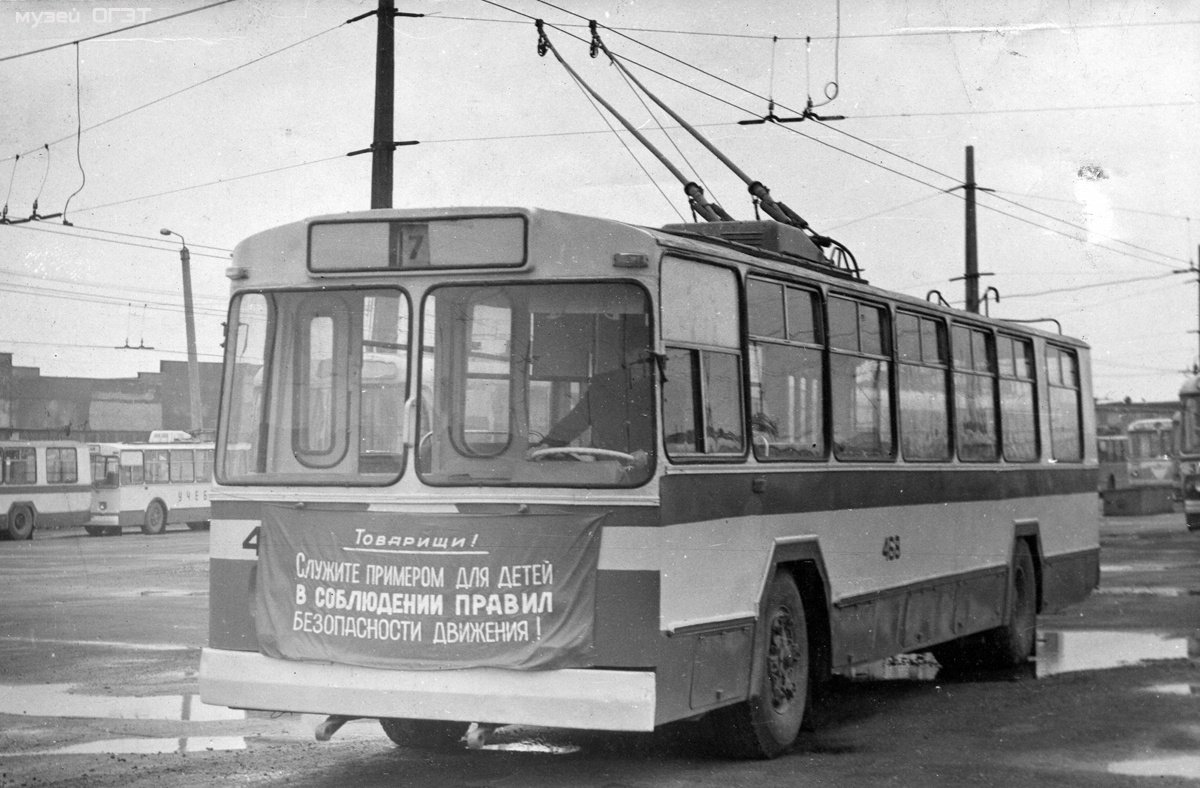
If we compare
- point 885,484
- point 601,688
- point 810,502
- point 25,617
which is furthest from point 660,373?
point 25,617

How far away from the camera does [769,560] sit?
8.98 meters

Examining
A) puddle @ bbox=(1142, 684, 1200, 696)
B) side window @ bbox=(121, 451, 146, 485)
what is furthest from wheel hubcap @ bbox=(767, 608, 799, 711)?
side window @ bbox=(121, 451, 146, 485)

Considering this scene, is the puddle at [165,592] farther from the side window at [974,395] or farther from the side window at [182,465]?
the side window at [182,465]

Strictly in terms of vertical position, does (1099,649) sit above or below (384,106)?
below

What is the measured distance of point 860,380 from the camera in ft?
34.8

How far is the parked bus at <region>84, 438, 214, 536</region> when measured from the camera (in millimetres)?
41844

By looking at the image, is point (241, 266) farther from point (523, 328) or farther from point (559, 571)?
point (559, 571)

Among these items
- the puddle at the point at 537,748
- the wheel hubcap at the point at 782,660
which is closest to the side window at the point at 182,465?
the puddle at the point at 537,748

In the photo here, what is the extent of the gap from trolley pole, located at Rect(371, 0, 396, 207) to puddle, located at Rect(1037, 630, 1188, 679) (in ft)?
25.2

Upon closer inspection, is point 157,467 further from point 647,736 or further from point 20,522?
point 647,736

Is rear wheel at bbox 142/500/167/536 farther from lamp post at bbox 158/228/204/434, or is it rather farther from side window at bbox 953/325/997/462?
side window at bbox 953/325/997/462

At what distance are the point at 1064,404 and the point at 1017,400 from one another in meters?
1.77

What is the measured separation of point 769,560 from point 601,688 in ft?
5.77

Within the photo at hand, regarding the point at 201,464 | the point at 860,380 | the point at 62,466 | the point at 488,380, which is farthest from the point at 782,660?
the point at 201,464
